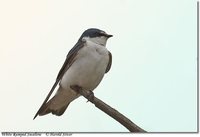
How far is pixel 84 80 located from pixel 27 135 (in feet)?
1.73

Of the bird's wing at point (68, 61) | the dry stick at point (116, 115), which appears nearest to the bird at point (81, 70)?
the bird's wing at point (68, 61)

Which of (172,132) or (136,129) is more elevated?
(136,129)

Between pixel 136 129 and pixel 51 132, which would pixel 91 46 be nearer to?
pixel 51 132

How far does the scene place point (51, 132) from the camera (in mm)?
3012

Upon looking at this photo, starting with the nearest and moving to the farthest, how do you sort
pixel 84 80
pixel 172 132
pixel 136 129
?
pixel 136 129 → pixel 172 132 → pixel 84 80

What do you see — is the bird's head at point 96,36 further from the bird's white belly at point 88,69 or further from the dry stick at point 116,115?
the dry stick at point 116,115

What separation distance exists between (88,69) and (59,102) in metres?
0.32

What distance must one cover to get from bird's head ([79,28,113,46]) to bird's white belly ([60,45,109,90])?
0.26 feet

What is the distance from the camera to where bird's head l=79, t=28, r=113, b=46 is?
11.1 ft

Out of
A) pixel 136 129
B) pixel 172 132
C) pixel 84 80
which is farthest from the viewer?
pixel 84 80

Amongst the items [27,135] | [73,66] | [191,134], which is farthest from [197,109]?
[27,135]

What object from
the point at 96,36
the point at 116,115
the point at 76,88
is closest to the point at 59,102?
the point at 76,88

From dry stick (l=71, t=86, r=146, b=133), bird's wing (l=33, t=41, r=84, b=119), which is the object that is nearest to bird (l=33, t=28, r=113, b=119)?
bird's wing (l=33, t=41, r=84, b=119)

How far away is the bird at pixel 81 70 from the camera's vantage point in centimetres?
320
